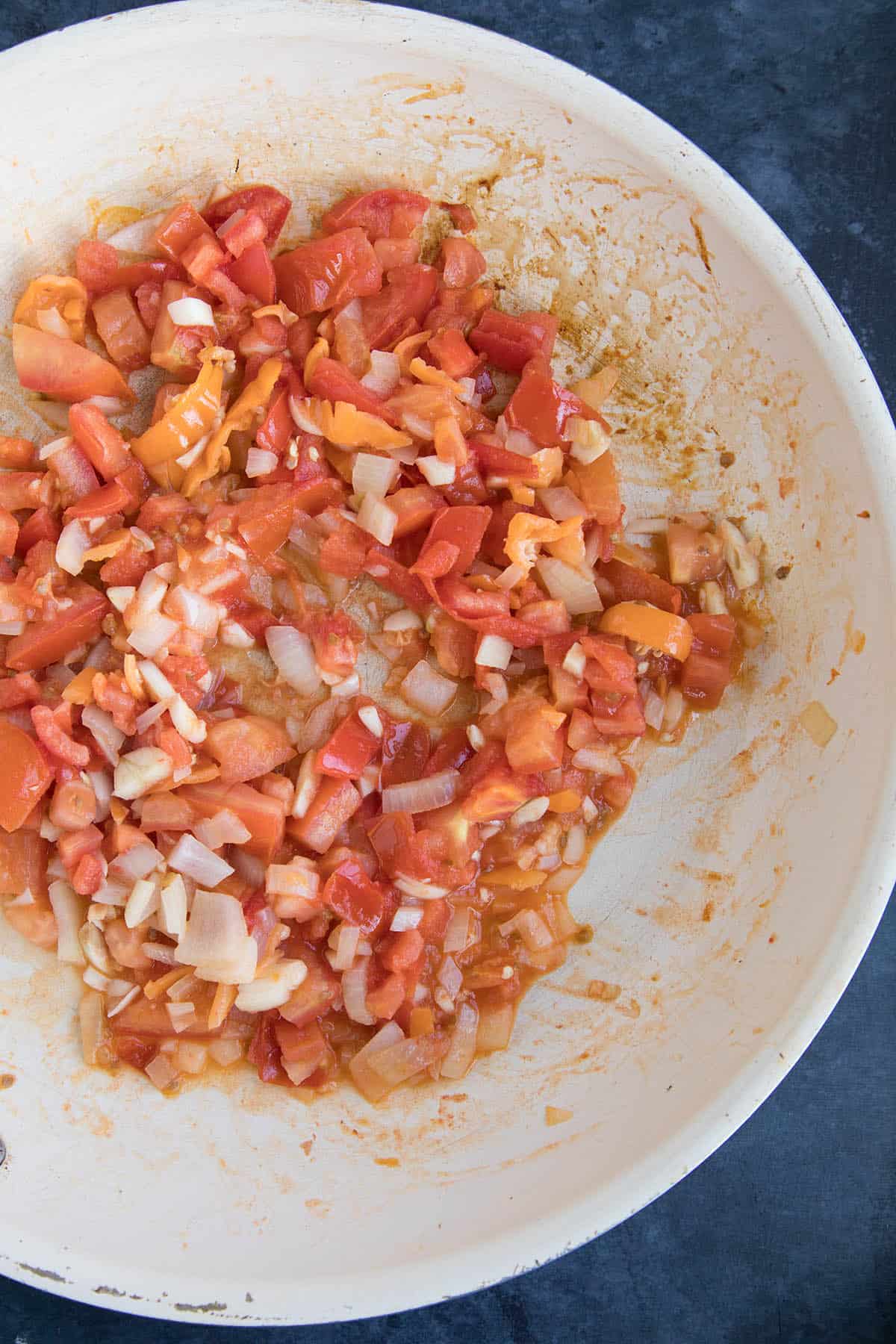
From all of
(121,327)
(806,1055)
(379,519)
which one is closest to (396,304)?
(379,519)

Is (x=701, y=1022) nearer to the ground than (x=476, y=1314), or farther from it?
farther from it

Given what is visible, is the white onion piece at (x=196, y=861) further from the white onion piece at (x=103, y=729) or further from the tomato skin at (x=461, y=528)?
the tomato skin at (x=461, y=528)

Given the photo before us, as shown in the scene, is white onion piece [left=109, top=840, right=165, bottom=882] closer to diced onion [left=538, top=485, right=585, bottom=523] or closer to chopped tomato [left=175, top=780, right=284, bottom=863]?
chopped tomato [left=175, top=780, right=284, bottom=863]

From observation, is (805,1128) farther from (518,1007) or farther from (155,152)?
(155,152)

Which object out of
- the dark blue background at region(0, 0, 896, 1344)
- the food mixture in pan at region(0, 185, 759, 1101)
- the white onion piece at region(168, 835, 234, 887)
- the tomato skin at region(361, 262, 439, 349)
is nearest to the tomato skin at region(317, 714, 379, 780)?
the food mixture in pan at region(0, 185, 759, 1101)

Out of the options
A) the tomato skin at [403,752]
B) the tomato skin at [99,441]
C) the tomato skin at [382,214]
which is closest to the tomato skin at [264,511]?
the tomato skin at [99,441]

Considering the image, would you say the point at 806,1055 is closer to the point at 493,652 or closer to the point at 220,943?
the point at 493,652

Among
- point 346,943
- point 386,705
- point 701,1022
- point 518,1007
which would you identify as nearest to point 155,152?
point 386,705

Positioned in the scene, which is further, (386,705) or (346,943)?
(386,705)
